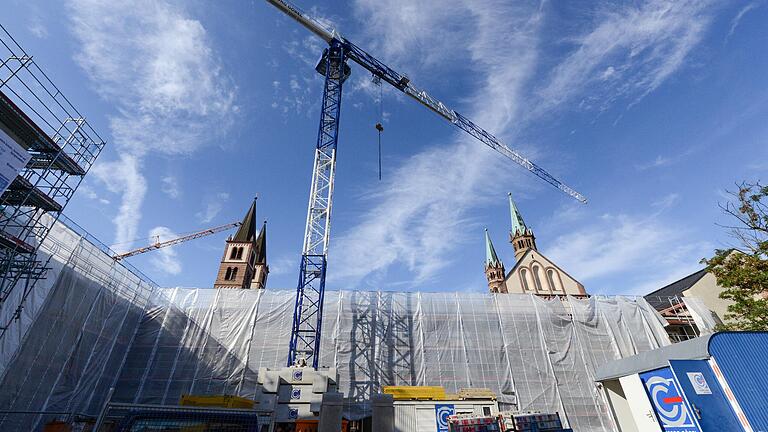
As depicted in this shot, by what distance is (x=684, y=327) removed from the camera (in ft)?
90.4

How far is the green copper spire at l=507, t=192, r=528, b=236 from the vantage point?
55.4 metres

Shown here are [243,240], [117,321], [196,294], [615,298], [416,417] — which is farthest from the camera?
[243,240]

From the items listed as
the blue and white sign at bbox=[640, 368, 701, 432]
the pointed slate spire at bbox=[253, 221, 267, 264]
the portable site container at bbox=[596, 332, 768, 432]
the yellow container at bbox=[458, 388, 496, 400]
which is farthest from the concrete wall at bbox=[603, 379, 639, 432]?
the pointed slate spire at bbox=[253, 221, 267, 264]

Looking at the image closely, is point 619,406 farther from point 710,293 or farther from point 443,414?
point 710,293

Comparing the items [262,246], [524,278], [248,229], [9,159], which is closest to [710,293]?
[524,278]

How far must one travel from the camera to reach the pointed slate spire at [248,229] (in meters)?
51.4

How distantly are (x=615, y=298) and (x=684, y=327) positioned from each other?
7.70 meters

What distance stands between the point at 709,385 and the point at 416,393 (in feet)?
44.1

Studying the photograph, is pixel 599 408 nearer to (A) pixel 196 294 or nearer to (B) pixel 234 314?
(B) pixel 234 314

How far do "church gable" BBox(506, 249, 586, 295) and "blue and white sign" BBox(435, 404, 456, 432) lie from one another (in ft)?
100

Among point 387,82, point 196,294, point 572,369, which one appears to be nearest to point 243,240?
point 196,294

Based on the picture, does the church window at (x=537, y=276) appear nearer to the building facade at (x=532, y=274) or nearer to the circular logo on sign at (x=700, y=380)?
the building facade at (x=532, y=274)

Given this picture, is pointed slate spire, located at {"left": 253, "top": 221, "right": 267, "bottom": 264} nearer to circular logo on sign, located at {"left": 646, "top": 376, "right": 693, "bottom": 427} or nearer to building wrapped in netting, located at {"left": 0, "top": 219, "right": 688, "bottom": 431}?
building wrapped in netting, located at {"left": 0, "top": 219, "right": 688, "bottom": 431}

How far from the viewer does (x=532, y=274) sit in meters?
47.0
